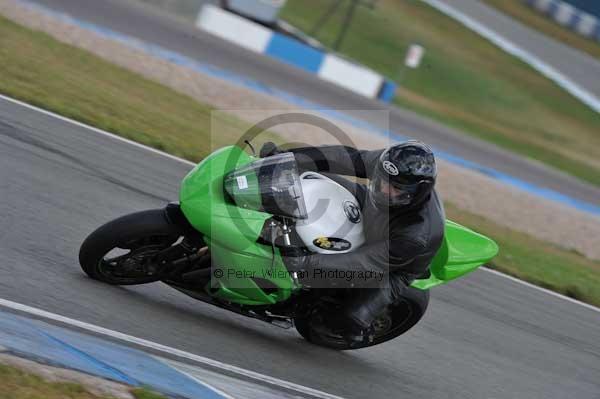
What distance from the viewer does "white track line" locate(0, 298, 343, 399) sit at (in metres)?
4.80

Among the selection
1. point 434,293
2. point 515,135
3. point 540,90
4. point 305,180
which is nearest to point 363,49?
point 515,135

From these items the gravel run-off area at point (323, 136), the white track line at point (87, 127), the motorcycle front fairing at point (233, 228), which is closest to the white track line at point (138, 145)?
the white track line at point (87, 127)

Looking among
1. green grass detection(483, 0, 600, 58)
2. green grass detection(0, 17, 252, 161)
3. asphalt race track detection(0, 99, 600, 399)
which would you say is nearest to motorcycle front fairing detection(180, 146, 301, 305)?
asphalt race track detection(0, 99, 600, 399)

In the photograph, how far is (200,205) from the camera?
5.12 m

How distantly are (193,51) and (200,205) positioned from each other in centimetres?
1387

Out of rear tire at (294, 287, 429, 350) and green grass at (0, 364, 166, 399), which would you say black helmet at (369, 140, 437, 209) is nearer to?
rear tire at (294, 287, 429, 350)

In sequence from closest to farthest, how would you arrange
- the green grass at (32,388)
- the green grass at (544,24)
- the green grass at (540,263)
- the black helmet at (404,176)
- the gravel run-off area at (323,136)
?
1. the green grass at (32,388)
2. the black helmet at (404,176)
3. the green grass at (540,263)
4. the gravel run-off area at (323,136)
5. the green grass at (544,24)

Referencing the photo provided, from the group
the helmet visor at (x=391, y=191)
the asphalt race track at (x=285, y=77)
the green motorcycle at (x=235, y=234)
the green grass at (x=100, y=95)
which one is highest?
the helmet visor at (x=391, y=191)

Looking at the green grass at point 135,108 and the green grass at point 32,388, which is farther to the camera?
the green grass at point 135,108

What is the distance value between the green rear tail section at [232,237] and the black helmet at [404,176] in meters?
0.73

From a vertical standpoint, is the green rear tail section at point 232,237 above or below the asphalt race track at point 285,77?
above

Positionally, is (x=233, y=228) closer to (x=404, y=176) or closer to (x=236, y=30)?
(x=404, y=176)

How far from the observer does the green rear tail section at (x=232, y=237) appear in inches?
202

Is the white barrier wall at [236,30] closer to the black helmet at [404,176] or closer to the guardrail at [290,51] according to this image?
the guardrail at [290,51]
